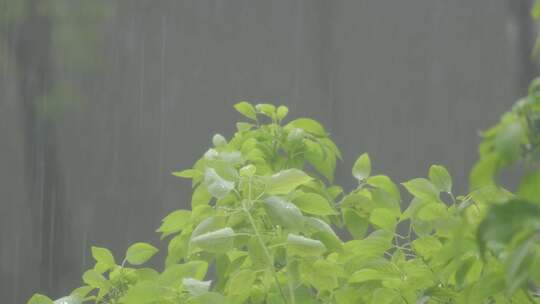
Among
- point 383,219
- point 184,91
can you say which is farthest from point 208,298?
point 184,91

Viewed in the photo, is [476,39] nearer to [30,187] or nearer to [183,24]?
[183,24]

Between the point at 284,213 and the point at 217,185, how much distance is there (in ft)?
0.28

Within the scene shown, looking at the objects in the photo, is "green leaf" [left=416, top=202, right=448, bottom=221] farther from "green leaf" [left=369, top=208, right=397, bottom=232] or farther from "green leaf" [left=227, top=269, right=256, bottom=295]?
"green leaf" [left=227, top=269, right=256, bottom=295]

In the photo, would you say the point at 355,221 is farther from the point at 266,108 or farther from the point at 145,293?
the point at 145,293

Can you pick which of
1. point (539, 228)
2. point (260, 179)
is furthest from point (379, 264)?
point (539, 228)

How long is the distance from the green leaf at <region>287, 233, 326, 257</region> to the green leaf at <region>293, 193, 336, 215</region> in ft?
0.40

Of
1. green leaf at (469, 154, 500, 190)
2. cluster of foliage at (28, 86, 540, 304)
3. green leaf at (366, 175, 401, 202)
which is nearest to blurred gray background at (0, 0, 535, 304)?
green leaf at (366, 175, 401, 202)

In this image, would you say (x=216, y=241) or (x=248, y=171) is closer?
(x=216, y=241)

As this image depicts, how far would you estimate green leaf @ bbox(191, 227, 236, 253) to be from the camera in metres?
1.18

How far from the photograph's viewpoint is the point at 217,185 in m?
1.24

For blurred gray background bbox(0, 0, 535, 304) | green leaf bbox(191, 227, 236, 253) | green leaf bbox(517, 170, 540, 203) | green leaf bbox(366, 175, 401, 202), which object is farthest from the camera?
blurred gray background bbox(0, 0, 535, 304)

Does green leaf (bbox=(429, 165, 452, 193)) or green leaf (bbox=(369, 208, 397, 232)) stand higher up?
green leaf (bbox=(429, 165, 452, 193))

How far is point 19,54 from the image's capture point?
17.7 ft

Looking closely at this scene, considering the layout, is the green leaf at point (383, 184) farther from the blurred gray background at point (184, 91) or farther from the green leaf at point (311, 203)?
the blurred gray background at point (184, 91)
